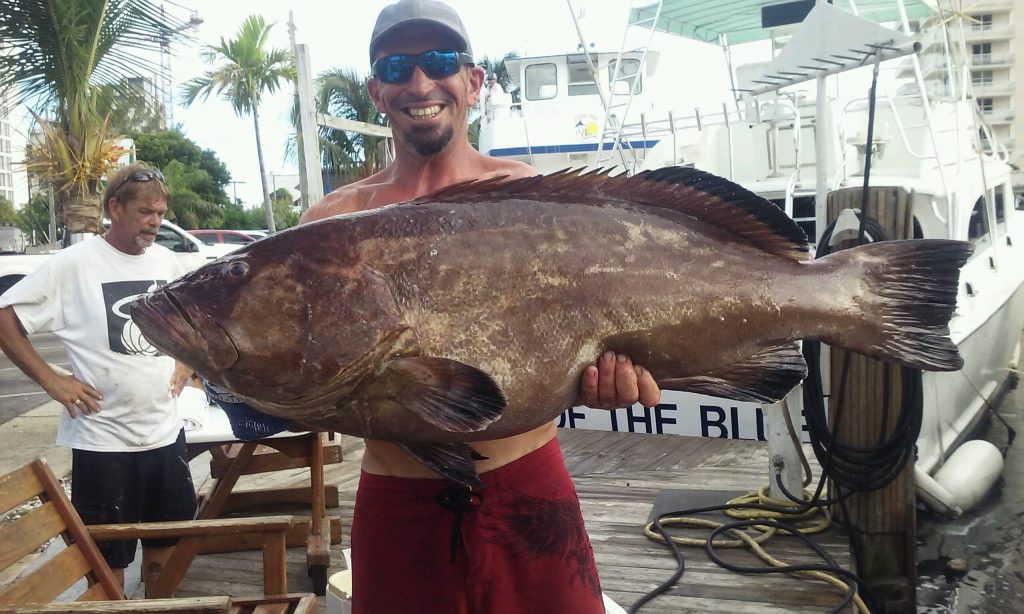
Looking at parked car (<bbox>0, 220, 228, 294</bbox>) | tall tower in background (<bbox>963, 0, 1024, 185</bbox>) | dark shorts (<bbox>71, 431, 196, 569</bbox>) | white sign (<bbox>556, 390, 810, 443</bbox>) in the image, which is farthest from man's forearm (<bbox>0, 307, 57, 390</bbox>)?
tall tower in background (<bbox>963, 0, 1024, 185</bbox>)

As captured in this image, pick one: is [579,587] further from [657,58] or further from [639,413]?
[657,58]

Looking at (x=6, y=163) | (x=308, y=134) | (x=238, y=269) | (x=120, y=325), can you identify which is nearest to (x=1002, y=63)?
(x=308, y=134)

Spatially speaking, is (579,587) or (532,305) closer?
(532,305)

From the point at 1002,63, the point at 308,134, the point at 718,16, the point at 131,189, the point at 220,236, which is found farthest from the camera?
the point at 1002,63

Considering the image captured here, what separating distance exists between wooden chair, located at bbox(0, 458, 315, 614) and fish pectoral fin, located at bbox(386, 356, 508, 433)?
1.76m

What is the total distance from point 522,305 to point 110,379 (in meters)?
2.97

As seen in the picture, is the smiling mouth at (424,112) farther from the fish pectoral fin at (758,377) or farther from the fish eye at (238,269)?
the fish pectoral fin at (758,377)

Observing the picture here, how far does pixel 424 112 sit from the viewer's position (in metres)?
2.17

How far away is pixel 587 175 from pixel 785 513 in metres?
3.44

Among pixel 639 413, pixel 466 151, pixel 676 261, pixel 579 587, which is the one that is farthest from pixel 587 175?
pixel 639 413

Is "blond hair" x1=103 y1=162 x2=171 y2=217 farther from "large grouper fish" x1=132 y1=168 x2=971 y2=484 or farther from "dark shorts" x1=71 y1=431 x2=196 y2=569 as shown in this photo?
"large grouper fish" x1=132 y1=168 x2=971 y2=484

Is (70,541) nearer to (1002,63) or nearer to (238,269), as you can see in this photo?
(238,269)

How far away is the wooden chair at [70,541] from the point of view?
293 centimetres

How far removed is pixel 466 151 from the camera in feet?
7.62
